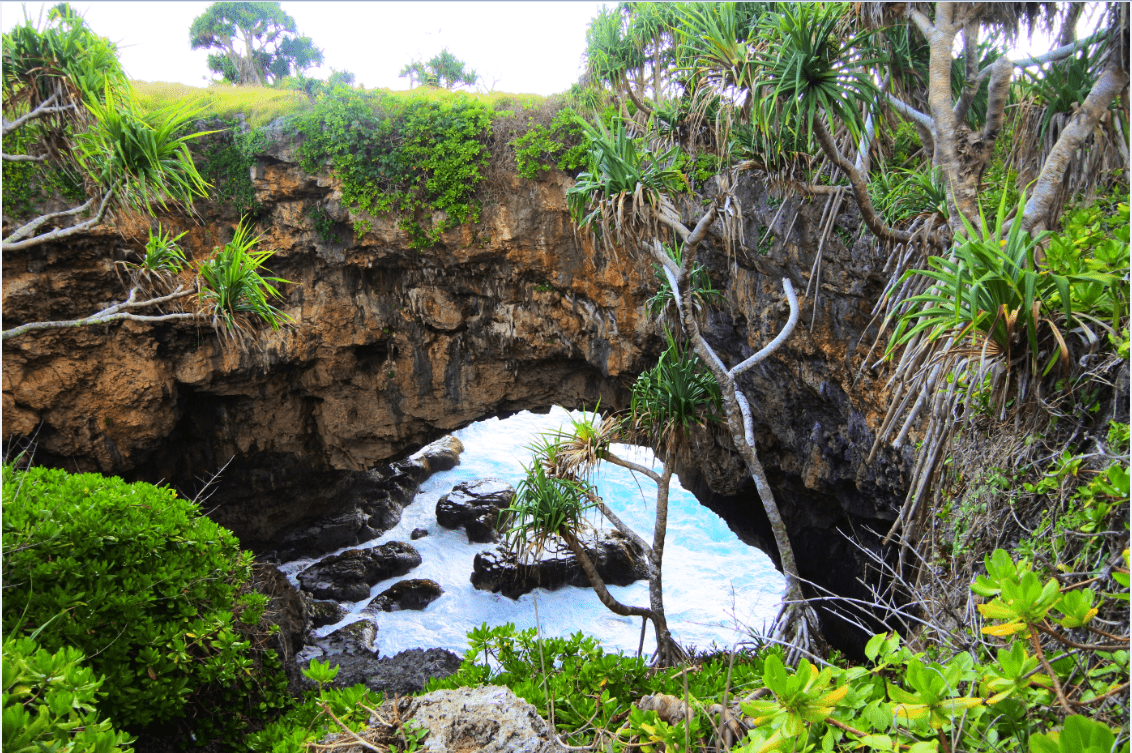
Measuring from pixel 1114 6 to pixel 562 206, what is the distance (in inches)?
186

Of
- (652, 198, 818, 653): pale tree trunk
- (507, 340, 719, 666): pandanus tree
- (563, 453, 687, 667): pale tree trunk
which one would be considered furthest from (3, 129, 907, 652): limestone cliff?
(563, 453, 687, 667): pale tree trunk

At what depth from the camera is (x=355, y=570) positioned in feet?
33.3

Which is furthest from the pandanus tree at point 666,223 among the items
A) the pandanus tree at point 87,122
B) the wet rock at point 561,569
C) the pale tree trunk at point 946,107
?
Answer: the wet rock at point 561,569

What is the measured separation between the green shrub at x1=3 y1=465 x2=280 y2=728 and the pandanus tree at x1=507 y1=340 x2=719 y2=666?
79.5 inches

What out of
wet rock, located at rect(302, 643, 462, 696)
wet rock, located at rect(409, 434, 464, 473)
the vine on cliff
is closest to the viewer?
wet rock, located at rect(302, 643, 462, 696)

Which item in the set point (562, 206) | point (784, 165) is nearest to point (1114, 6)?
point (784, 165)

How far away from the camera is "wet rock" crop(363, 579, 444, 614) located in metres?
9.56

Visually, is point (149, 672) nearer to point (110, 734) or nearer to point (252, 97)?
point (110, 734)

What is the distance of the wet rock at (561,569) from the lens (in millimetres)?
10297

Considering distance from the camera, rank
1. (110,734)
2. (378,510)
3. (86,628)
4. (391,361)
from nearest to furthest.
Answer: (110,734), (86,628), (391,361), (378,510)

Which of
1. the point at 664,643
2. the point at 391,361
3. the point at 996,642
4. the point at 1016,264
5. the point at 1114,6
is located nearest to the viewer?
the point at 996,642

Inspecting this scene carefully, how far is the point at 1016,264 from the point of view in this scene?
148cm

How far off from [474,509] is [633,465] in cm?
895

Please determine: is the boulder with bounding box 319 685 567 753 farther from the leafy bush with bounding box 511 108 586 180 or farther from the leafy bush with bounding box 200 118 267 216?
the leafy bush with bounding box 200 118 267 216
